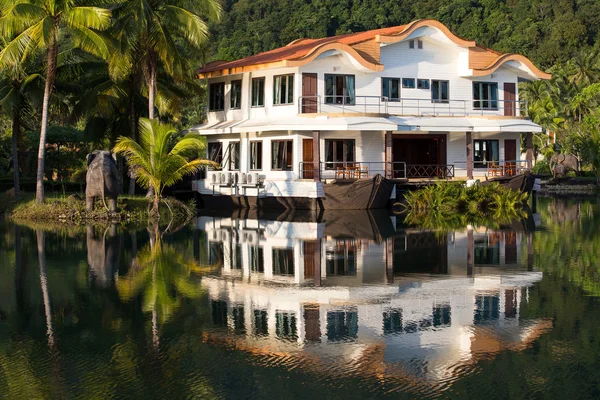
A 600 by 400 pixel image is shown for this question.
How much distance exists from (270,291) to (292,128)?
20.1m

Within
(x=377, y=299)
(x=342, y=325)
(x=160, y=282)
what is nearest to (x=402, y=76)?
(x=160, y=282)

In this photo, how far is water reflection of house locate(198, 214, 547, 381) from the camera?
10.3 metres

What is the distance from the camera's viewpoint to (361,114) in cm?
3525

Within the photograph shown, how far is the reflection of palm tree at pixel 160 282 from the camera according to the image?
42.0 ft

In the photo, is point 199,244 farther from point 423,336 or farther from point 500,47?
point 500,47

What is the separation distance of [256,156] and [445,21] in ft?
168

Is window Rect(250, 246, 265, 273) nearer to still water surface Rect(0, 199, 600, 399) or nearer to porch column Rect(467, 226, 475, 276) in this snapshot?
still water surface Rect(0, 199, 600, 399)

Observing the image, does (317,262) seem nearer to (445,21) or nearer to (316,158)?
(316,158)

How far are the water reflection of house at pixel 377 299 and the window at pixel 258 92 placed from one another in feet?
54.7

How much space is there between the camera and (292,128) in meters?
33.8

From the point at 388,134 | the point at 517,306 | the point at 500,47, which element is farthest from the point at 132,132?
the point at 500,47

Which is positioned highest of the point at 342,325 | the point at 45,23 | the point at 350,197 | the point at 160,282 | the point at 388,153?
the point at 45,23

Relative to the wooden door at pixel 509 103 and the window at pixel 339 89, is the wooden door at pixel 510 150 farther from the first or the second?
the window at pixel 339 89

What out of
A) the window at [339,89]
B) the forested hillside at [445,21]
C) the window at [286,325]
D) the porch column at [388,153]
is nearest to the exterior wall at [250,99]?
the window at [339,89]
